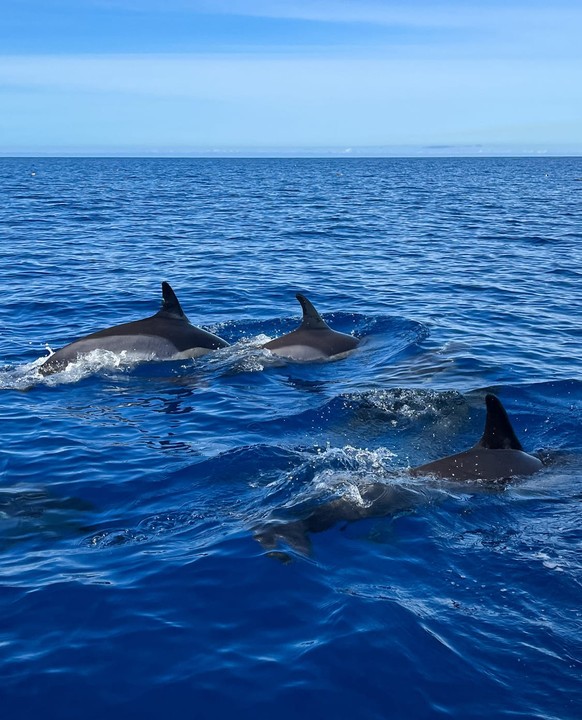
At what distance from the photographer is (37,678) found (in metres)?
7.22

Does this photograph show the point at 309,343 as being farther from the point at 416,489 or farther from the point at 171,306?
the point at 416,489

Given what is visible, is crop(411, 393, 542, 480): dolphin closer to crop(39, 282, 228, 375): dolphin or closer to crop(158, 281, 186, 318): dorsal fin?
crop(39, 282, 228, 375): dolphin

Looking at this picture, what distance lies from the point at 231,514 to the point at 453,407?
5.71 metres

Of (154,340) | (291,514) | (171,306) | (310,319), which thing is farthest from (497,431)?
(171,306)

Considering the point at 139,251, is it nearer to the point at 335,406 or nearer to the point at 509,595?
the point at 335,406

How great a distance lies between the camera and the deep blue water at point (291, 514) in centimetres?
723

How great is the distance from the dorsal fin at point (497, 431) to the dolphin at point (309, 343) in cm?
737

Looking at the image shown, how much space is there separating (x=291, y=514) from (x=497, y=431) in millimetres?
3068

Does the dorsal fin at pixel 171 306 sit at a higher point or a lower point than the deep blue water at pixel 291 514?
higher

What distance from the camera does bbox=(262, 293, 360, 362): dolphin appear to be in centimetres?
1836

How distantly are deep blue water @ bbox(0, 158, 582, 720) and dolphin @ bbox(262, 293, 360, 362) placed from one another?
18.9 inches

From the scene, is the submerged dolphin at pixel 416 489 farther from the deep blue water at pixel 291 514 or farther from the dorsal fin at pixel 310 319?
the dorsal fin at pixel 310 319

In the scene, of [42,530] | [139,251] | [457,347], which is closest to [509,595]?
[42,530]

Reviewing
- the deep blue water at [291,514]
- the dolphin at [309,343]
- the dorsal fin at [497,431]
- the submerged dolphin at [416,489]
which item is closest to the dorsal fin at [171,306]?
the deep blue water at [291,514]
